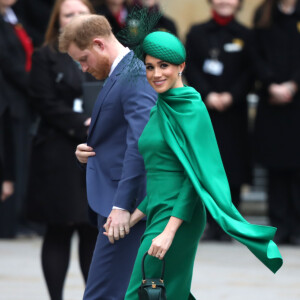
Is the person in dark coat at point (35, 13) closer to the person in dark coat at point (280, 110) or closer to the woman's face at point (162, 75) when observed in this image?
the person in dark coat at point (280, 110)

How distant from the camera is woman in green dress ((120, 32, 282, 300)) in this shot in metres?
4.12

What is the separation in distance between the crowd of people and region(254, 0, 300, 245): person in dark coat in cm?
1

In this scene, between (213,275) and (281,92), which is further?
(281,92)

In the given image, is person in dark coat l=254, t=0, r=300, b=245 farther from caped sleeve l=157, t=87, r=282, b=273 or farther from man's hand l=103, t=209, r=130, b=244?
caped sleeve l=157, t=87, r=282, b=273

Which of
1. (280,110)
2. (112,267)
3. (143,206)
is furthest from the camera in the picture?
(280,110)

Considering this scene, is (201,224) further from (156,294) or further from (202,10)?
(202,10)

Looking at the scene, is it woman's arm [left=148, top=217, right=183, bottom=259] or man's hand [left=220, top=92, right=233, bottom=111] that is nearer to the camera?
woman's arm [left=148, top=217, right=183, bottom=259]

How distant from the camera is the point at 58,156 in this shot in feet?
21.1

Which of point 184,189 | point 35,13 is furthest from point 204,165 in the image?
point 35,13

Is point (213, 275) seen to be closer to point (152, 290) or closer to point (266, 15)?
point (266, 15)

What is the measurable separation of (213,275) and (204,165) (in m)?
3.75

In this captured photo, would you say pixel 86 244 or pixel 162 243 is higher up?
pixel 162 243

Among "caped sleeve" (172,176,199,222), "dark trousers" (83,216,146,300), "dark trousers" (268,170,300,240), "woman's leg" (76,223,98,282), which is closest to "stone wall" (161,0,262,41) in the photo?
"dark trousers" (268,170,300,240)

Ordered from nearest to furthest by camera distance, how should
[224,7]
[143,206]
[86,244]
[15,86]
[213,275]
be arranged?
1. [143,206]
2. [86,244]
3. [213,275]
4. [15,86]
5. [224,7]
